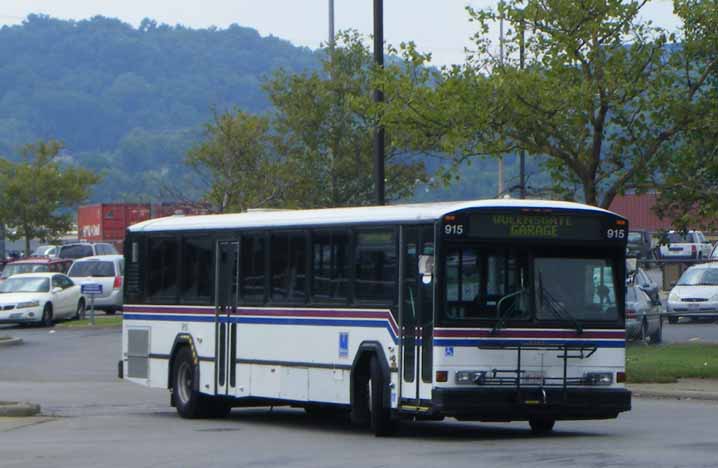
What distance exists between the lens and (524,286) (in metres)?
16.2

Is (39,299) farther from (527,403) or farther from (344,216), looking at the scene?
(527,403)

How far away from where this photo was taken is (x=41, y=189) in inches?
2911

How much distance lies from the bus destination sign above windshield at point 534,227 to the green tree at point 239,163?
97.5 feet

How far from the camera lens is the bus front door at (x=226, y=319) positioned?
1942 centimetres

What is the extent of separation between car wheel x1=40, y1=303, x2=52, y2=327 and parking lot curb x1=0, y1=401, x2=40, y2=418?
23526mm

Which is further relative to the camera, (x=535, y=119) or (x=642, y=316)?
(x=642, y=316)

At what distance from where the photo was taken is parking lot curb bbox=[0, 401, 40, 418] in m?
19.8

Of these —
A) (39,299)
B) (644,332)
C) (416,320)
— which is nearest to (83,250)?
(39,299)

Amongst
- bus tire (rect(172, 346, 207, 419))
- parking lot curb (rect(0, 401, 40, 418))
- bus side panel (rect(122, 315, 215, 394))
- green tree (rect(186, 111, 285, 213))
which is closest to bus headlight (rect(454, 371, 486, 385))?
bus side panel (rect(122, 315, 215, 394))

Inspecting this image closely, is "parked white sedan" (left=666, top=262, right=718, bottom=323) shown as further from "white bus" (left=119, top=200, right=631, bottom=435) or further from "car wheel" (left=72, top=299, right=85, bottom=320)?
"white bus" (left=119, top=200, right=631, bottom=435)

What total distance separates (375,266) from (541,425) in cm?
261

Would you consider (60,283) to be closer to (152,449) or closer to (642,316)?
(642,316)

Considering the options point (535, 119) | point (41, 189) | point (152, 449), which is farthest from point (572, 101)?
point (41, 189)

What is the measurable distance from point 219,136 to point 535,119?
25920 millimetres
